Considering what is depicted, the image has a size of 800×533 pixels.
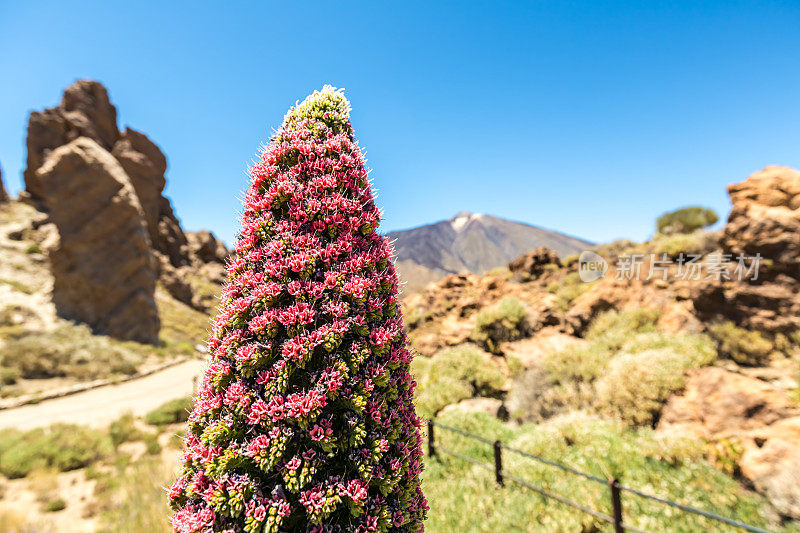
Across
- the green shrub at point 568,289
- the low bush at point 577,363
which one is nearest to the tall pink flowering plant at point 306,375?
the low bush at point 577,363

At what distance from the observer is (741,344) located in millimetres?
9812

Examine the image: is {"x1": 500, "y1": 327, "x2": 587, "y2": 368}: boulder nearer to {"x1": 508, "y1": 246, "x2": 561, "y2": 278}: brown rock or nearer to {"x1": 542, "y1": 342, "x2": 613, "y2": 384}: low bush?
{"x1": 542, "y1": 342, "x2": 613, "y2": 384}: low bush

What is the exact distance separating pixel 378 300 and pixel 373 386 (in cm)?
60

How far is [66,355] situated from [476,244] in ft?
554

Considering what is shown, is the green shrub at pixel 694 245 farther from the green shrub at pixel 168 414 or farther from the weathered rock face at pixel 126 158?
the weathered rock face at pixel 126 158

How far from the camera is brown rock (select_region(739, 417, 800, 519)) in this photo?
505 centimetres

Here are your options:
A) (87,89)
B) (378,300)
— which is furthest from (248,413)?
(87,89)

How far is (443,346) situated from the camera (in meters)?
15.8

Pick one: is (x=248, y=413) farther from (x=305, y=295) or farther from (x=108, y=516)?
(x=108, y=516)

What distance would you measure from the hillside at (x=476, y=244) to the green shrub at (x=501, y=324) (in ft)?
416

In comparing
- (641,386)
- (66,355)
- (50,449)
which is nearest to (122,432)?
(50,449)

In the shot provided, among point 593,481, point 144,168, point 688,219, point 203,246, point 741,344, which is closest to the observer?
point 593,481

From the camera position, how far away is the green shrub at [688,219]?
28375 mm

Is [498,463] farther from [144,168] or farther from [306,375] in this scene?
[144,168]
